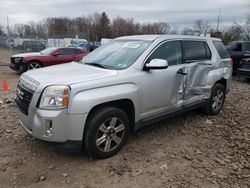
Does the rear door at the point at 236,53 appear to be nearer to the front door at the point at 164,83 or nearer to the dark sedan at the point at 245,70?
the dark sedan at the point at 245,70

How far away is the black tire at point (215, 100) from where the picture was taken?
17.1 feet

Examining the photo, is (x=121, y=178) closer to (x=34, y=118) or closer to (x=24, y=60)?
(x=34, y=118)

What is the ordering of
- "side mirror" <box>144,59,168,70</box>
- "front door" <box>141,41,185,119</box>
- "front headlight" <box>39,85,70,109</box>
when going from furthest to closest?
"front door" <box>141,41,185,119</box> → "side mirror" <box>144,59,168,70</box> → "front headlight" <box>39,85,70,109</box>

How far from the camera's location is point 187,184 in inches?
117

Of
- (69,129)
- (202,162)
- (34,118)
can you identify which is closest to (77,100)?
(69,129)

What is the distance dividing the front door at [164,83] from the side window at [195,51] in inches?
7.8

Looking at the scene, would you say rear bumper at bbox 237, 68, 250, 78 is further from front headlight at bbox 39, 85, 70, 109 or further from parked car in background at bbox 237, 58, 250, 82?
front headlight at bbox 39, 85, 70, 109

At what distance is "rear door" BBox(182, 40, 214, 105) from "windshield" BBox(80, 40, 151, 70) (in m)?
0.97

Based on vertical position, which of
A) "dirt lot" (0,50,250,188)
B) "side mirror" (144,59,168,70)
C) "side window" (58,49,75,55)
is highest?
"side mirror" (144,59,168,70)

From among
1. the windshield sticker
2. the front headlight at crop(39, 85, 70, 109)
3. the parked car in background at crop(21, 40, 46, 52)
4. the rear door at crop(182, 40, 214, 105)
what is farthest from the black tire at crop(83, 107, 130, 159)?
the parked car in background at crop(21, 40, 46, 52)

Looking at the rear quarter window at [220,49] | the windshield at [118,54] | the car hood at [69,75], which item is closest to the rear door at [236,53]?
the rear quarter window at [220,49]

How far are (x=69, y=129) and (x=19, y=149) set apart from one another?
4.17 ft

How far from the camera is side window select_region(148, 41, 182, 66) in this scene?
3.96m

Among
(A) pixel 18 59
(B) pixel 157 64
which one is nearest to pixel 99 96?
(B) pixel 157 64
